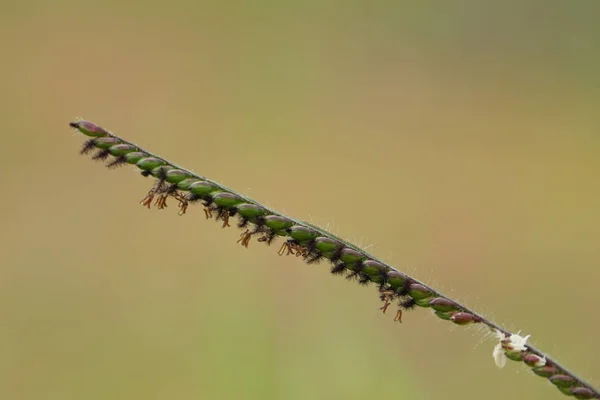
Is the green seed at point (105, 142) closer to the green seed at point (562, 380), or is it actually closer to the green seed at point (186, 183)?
the green seed at point (186, 183)

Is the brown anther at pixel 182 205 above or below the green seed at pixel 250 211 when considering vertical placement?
below

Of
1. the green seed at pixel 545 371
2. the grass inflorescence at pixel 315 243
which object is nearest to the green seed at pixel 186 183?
the grass inflorescence at pixel 315 243

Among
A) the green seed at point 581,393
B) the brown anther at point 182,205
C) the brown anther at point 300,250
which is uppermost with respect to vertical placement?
the brown anther at point 300,250

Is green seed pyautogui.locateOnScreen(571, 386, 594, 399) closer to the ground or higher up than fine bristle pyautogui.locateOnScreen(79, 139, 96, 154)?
closer to the ground

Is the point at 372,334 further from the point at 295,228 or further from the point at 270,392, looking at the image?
the point at 295,228

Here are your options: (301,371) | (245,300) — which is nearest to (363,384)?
(301,371)

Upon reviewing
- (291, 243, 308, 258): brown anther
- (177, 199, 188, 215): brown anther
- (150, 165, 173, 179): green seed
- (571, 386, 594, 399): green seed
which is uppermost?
(150, 165, 173, 179): green seed

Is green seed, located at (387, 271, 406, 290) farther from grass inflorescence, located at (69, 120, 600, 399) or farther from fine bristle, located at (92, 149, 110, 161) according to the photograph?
fine bristle, located at (92, 149, 110, 161)

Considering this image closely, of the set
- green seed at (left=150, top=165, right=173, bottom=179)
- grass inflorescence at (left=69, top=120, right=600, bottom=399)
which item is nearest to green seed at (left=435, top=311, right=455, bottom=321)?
grass inflorescence at (left=69, top=120, right=600, bottom=399)
